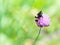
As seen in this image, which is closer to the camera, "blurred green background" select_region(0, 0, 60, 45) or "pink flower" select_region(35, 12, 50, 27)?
"pink flower" select_region(35, 12, 50, 27)

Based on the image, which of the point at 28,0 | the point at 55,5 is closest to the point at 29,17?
the point at 28,0

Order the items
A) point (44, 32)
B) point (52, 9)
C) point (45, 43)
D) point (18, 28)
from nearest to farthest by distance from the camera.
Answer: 1. point (18, 28)
2. point (45, 43)
3. point (44, 32)
4. point (52, 9)

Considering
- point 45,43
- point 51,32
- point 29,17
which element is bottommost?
point 45,43

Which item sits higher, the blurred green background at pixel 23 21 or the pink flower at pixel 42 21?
the blurred green background at pixel 23 21

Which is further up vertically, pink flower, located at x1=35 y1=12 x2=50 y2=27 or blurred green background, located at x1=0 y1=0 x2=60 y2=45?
blurred green background, located at x1=0 y1=0 x2=60 y2=45

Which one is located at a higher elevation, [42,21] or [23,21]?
[23,21]

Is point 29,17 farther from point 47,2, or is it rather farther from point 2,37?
point 2,37

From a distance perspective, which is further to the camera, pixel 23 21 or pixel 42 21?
pixel 23 21

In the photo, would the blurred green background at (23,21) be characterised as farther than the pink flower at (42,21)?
Yes
